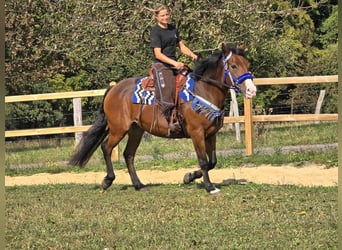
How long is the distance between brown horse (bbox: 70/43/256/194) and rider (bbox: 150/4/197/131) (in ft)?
0.67

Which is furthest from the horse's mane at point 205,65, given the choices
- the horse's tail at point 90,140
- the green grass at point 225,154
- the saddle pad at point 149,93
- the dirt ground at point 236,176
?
the green grass at point 225,154

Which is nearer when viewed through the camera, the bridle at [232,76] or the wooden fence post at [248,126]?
the bridle at [232,76]

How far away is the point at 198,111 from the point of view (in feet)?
26.2

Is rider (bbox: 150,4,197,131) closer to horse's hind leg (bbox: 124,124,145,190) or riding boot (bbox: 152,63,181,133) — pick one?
riding boot (bbox: 152,63,181,133)

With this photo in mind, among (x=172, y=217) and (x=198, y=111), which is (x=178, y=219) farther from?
(x=198, y=111)

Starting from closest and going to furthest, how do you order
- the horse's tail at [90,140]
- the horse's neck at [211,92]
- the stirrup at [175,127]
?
the horse's neck at [211,92], the stirrup at [175,127], the horse's tail at [90,140]

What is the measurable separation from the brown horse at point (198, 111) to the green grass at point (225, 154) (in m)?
2.96

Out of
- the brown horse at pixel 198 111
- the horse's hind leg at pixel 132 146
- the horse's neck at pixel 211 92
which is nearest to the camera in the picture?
the brown horse at pixel 198 111

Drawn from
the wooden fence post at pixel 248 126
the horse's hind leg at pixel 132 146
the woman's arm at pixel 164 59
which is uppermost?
the woman's arm at pixel 164 59

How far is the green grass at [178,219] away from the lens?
518cm

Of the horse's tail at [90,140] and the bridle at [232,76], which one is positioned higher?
the bridle at [232,76]

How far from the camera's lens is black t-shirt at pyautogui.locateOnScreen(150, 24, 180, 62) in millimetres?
7930

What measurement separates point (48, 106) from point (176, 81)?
53.7ft

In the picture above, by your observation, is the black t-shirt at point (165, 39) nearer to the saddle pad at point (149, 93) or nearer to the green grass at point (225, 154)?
the saddle pad at point (149, 93)
